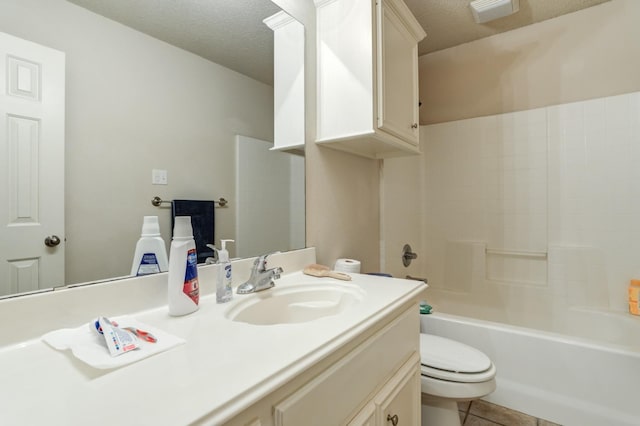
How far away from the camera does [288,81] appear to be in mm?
1281

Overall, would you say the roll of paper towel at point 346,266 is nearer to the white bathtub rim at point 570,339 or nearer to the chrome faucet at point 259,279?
the chrome faucet at point 259,279

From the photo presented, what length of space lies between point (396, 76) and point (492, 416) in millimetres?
1758

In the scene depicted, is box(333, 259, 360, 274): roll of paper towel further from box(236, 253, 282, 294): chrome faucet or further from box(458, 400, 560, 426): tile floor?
box(458, 400, 560, 426): tile floor

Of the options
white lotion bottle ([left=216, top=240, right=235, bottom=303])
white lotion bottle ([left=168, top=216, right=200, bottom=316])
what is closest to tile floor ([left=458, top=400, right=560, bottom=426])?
white lotion bottle ([left=216, top=240, right=235, bottom=303])

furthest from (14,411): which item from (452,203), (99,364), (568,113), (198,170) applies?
(568,113)

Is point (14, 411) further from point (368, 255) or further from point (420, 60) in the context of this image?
point (420, 60)

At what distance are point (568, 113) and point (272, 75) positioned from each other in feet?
6.29

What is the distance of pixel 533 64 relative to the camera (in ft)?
6.68

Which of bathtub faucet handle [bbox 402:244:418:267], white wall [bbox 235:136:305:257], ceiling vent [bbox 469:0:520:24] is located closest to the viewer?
white wall [bbox 235:136:305:257]

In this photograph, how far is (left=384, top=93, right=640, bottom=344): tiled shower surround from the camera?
1.77 metres

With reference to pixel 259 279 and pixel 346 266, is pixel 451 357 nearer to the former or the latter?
pixel 346 266

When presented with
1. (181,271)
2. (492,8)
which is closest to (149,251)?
(181,271)

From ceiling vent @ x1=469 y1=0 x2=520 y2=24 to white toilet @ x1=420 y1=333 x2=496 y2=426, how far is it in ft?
6.35

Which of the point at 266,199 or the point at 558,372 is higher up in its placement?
the point at 266,199
